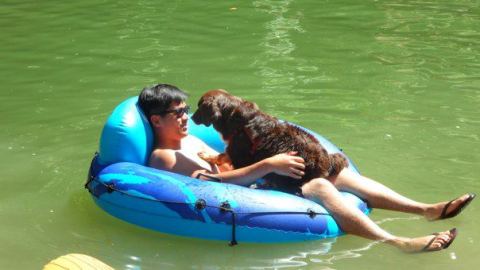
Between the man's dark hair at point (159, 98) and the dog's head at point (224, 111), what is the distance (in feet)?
0.92

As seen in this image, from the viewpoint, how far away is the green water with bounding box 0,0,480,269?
4891 millimetres

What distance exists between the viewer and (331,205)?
484 cm

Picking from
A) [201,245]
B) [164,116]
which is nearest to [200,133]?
[164,116]

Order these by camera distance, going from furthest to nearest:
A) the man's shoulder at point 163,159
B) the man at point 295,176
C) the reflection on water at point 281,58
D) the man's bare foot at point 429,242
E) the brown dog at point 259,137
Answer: the reflection on water at point 281,58 → the man's shoulder at point 163,159 → the brown dog at point 259,137 → the man at point 295,176 → the man's bare foot at point 429,242

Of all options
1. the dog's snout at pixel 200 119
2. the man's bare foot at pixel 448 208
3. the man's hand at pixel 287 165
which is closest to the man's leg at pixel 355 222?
the man's hand at pixel 287 165

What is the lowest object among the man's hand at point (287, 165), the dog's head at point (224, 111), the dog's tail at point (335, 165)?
the dog's tail at point (335, 165)

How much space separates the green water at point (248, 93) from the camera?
4.89m

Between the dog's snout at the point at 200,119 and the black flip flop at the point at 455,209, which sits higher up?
the dog's snout at the point at 200,119

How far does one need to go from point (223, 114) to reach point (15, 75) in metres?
4.25

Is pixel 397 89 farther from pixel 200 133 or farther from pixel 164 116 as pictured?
pixel 164 116

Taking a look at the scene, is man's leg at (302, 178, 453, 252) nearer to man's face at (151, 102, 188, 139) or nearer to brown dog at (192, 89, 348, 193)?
brown dog at (192, 89, 348, 193)

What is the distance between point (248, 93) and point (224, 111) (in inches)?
110

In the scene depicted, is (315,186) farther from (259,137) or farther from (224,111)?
(224,111)

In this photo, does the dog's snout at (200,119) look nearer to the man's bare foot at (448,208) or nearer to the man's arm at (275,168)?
the man's arm at (275,168)
